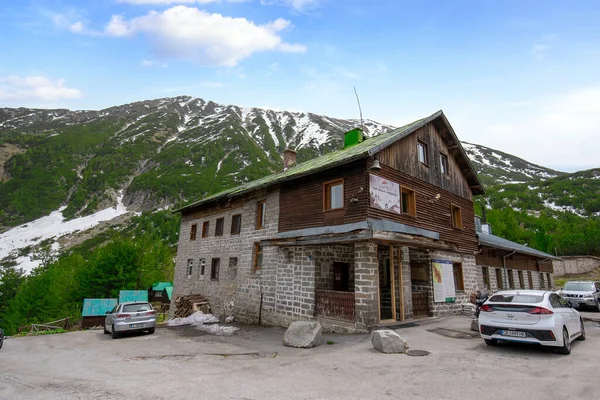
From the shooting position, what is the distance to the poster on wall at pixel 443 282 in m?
15.1

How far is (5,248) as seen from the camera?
94.1 m

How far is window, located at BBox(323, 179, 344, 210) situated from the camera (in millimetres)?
13328

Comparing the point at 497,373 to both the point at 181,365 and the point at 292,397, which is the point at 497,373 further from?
the point at 181,365

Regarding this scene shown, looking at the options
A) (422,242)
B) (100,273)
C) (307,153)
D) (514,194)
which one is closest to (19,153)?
(307,153)

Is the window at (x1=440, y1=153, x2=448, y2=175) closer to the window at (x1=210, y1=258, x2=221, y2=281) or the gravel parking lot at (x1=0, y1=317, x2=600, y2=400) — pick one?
the gravel parking lot at (x1=0, y1=317, x2=600, y2=400)

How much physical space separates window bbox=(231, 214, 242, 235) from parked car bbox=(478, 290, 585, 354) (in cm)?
1415

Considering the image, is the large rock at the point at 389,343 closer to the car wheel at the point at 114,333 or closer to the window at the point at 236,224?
the car wheel at the point at 114,333

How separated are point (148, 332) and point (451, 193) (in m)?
17.1

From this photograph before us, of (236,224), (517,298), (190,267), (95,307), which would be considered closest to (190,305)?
(190,267)

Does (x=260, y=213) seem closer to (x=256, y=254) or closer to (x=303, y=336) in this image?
(x=256, y=254)

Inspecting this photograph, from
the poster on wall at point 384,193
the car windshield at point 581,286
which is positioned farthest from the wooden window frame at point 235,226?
the car windshield at point 581,286

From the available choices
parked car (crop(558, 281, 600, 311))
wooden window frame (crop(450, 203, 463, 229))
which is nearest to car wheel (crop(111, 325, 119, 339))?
wooden window frame (crop(450, 203, 463, 229))

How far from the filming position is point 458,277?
17.4m

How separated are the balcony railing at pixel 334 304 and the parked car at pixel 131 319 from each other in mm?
7789
